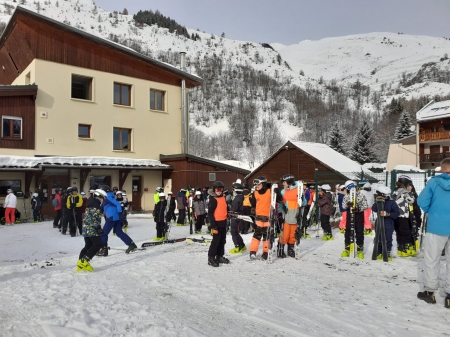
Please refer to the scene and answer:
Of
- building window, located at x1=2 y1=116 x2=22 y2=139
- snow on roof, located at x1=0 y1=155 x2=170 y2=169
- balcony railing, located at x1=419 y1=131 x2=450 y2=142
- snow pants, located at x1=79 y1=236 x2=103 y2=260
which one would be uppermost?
balcony railing, located at x1=419 y1=131 x2=450 y2=142

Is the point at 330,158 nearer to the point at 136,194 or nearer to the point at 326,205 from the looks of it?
the point at 136,194

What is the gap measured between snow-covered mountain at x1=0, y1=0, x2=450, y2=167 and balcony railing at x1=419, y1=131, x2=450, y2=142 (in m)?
29.0

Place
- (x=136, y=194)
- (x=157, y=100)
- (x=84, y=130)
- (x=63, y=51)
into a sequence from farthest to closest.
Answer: (x=157, y=100)
(x=136, y=194)
(x=84, y=130)
(x=63, y=51)

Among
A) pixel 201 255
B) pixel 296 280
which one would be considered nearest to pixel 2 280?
pixel 201 255

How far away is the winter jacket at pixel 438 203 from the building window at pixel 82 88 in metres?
21.2

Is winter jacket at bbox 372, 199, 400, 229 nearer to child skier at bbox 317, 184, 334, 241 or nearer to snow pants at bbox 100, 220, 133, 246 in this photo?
child skier at bbox 317, 184, 334, 241

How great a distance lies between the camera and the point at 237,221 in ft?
31.3

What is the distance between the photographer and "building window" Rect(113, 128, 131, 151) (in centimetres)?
2359

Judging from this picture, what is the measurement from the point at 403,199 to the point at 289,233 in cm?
268

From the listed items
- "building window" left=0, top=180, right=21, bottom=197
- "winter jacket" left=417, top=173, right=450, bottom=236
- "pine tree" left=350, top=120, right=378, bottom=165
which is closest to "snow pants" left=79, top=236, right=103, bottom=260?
"winter jacket" left=417, top=173, right=450, bottom=236

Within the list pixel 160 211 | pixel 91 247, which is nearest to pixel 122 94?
pixel 160 211

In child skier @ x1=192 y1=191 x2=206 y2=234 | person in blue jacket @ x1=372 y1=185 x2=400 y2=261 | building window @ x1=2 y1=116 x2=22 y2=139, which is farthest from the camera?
building window @ x1=2 y1=116 x2=22 y2=139

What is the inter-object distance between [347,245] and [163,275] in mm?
4290

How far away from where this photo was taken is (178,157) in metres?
23.7
